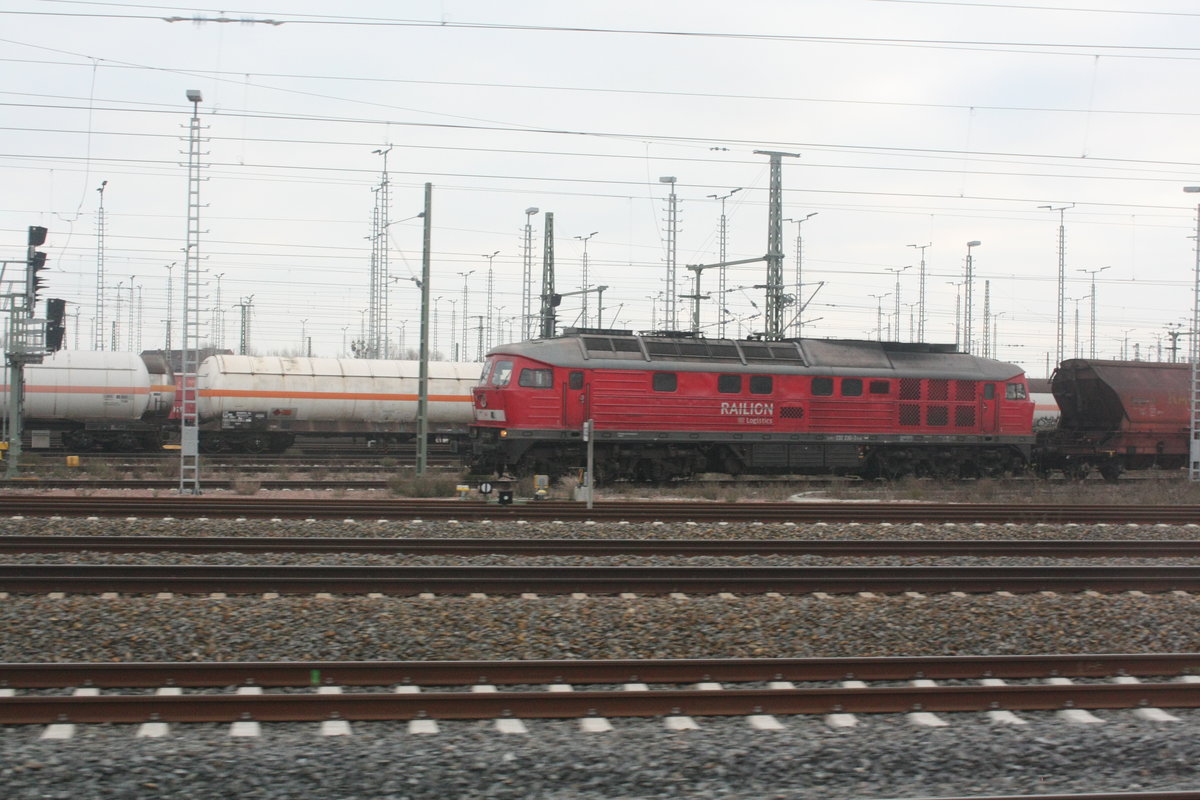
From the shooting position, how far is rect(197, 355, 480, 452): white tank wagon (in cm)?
3425

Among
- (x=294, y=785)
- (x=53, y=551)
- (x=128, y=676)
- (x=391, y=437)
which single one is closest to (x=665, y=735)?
(x=294, y=785)

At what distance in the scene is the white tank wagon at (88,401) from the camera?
111 ft

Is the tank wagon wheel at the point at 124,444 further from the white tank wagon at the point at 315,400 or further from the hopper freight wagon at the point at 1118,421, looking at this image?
the hopper freight wagon at the point at 1118,421

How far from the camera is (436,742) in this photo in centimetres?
654

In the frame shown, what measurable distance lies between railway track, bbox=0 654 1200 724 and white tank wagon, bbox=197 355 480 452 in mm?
26801

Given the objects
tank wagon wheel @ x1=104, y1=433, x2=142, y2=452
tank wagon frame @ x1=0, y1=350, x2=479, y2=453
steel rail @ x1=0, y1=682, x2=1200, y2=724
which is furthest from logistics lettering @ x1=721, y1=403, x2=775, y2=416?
tank wagon wheel @ x1=104, y1=433, x2=142, y2=452

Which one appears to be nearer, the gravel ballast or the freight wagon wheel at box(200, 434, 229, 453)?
the gravel ballast

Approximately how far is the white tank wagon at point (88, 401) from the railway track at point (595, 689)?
29.1 m

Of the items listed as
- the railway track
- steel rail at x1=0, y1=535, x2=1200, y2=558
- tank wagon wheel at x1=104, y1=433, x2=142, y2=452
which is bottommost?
the railway track

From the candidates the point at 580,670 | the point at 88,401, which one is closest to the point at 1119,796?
the point at 580,670

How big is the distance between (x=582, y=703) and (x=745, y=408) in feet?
58.7

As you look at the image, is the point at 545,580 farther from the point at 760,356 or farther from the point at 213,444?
the point at 213,444

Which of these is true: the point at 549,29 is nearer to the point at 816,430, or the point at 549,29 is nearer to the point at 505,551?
the point at 505,551

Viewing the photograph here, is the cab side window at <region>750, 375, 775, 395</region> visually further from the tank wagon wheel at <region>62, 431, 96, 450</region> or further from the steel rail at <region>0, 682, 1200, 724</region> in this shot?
the tank wagon wheel at <region>62, 431, 96, 450</region>
